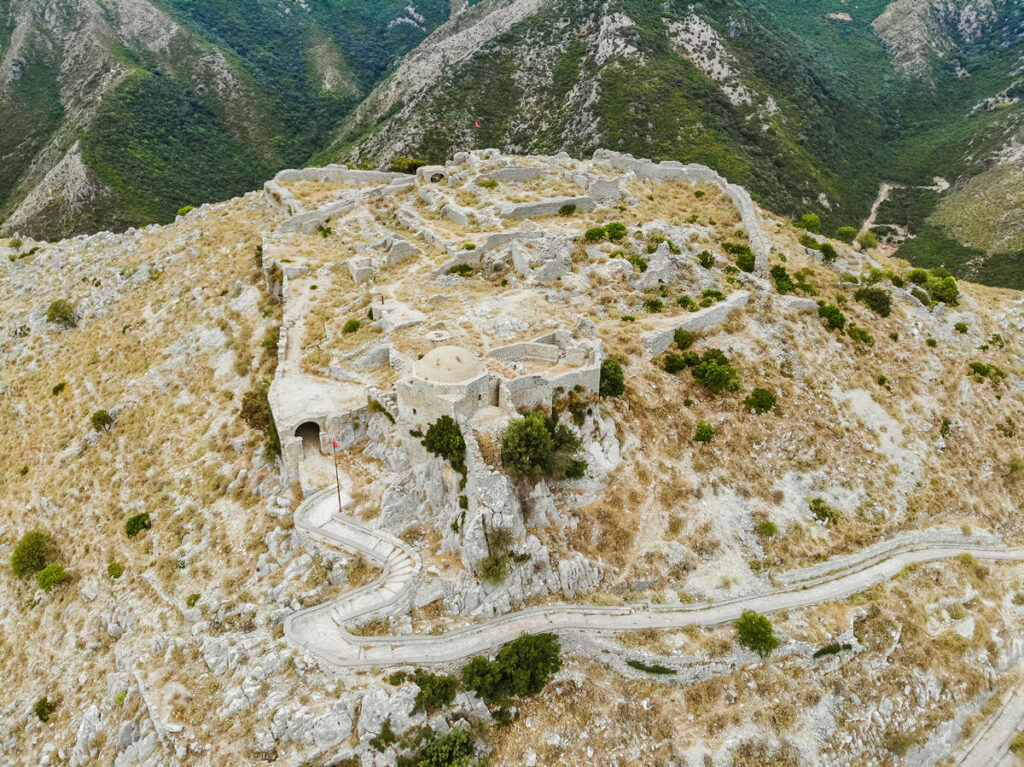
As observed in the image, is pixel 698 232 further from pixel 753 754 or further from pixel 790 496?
pixel 753 754

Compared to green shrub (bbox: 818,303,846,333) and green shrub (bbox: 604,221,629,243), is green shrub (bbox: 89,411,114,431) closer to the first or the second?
green shrub (bbox: 604,221,629,243)

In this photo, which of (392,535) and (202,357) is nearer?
(392,535)

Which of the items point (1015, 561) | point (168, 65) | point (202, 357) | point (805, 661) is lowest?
point (168, 65)

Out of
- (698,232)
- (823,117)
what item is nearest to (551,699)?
(698,232)

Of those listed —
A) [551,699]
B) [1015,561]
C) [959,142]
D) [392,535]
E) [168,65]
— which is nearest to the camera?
[551,699]

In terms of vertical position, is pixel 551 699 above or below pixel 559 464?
below

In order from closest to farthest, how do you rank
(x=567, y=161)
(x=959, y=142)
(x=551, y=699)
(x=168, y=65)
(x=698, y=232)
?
(x=551, y=699) < (x=698, y=232) < (x=567, y=161) < (x=959, y=142) < (x=168, y=65)

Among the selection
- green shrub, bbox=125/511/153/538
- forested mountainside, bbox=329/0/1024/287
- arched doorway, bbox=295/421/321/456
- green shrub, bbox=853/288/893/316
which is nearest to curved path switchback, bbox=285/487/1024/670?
arched doorway, bbox=295/421/321/456

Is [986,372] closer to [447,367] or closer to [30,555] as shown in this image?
[447,367]

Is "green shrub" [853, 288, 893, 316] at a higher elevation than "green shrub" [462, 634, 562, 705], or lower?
higher
